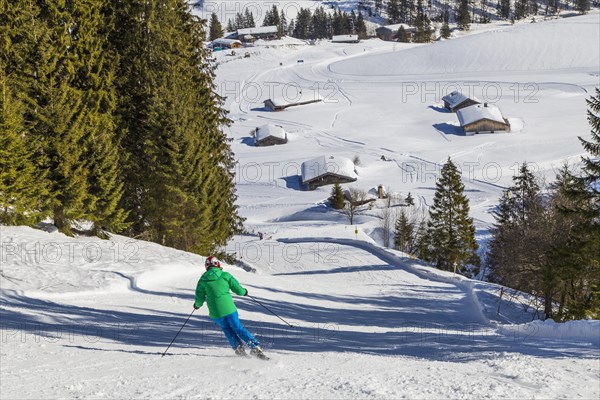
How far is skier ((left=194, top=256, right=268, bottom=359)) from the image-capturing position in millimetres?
8945

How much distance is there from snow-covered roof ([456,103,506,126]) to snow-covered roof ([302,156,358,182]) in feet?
88.1

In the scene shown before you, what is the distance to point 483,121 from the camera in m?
86.8

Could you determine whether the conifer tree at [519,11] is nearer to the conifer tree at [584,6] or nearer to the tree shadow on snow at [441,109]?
the conifer tree at [584,6]

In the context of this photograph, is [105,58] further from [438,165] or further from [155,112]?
[438,165]

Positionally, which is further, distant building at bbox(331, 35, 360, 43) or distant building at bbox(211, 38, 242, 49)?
distant building at bbox(211, 38, 242, 49)

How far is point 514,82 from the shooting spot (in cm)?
11619

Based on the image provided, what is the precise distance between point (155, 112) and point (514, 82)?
352ft

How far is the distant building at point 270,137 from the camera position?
84.6 metres

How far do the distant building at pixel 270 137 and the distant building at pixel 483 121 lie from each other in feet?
92.5

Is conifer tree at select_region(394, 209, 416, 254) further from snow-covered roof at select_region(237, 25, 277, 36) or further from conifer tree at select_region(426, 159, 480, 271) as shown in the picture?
snow-covered roof at select_region(237, 25, 277, 36)

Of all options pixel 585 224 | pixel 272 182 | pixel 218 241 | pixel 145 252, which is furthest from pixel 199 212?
pixel 272 182

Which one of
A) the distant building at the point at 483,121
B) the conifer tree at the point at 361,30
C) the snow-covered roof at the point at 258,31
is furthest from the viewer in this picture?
the snow-covered roof at the point at 258,31

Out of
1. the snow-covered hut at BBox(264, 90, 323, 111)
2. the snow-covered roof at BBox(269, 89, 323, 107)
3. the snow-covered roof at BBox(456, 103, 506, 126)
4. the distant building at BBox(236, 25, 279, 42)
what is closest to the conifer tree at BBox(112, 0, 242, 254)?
the snow-covered roof at BBox(456, 103, 506, 126)

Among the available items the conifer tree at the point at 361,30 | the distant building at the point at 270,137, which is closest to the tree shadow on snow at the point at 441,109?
the distant building at the point at 270,137
